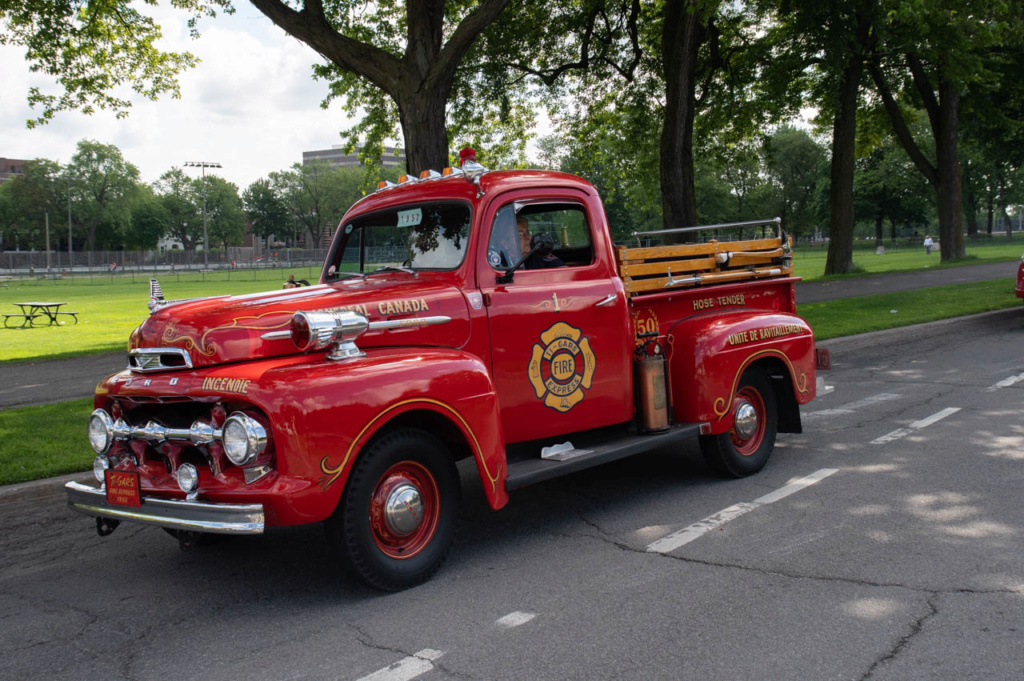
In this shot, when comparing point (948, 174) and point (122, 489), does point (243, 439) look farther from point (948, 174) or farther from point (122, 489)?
point (948, 174)

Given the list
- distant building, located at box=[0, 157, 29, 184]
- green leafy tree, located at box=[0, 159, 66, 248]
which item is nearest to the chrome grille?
green leafy tree, located at box=[0, 159, 66, 248]

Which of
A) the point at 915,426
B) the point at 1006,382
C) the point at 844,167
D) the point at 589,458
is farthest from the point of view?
the point at 844,167

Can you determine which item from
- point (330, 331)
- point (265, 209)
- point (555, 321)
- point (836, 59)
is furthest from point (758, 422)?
point (265, 209)

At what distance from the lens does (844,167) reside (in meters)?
25.4

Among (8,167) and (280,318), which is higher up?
(8,167)

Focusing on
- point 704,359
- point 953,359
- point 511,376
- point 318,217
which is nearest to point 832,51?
point 953,359

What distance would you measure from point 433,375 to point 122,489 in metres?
1.59

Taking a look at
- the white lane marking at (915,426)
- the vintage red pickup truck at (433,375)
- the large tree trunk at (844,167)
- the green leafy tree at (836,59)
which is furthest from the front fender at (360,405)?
the large tree trunk at (844,167)

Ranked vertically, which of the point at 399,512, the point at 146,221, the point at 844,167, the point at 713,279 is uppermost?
the point at 146,221

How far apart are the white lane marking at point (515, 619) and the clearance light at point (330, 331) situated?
144 cm

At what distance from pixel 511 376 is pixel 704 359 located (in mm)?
1611

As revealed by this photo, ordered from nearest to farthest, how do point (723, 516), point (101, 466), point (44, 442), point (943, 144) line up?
1. point (101, 466)
2. point (723, 516)
3. point (44, 442)
4. point (943, 144)

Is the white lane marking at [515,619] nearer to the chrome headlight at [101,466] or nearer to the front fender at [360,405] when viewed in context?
the front fender at [360,405]

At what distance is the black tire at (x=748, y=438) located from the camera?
6242mm
